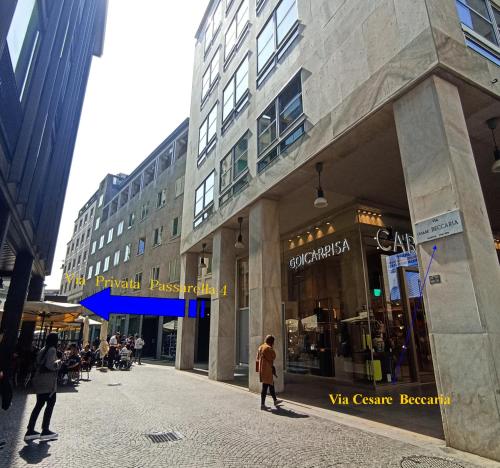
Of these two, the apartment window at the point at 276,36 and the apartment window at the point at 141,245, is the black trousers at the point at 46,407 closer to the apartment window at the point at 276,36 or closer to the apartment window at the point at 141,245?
the apartment window at the point at 276,36

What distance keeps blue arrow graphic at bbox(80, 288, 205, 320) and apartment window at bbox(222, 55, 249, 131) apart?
380 inches

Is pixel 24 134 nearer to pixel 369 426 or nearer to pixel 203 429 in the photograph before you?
pixel 203 429

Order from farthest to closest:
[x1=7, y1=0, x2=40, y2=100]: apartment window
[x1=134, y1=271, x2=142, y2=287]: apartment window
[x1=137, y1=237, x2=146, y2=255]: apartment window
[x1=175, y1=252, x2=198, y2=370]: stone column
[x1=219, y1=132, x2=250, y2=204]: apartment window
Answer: [x1=137, y1=237, x2=146, y2=255]: apartment window
[x1=134, y1=271, x2=142, y2=287]: apartment window
[x1=175, y1=252, x2=198, y2=370]: stone column
[x1=219, y1=132, x2=250, y2=204]: apartment window
[x1=7, y1=0, x2=40, y2=100]: apartment window

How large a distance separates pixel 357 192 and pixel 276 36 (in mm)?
6385

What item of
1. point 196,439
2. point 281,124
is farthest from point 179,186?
point 196,439

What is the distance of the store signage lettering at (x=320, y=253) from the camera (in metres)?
13.0

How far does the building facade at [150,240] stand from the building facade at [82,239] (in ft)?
25.3

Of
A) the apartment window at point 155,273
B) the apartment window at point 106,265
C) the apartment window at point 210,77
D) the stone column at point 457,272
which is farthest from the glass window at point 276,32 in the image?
the apartment window at point 106,265

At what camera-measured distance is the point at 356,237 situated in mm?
12570

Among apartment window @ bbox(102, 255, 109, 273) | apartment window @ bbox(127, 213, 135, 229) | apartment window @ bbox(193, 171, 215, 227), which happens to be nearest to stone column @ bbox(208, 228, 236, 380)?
apartment window @ bbox(193, 171, 215, 227)

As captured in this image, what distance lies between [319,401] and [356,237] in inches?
234

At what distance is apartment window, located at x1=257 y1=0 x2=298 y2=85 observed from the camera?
37.7ft

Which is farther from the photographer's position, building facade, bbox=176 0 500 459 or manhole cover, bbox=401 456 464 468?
building facade, bbox=176 0 500 459

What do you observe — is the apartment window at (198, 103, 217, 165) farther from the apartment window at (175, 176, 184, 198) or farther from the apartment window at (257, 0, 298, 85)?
the apartment window at (175, 176, 184, 198)
